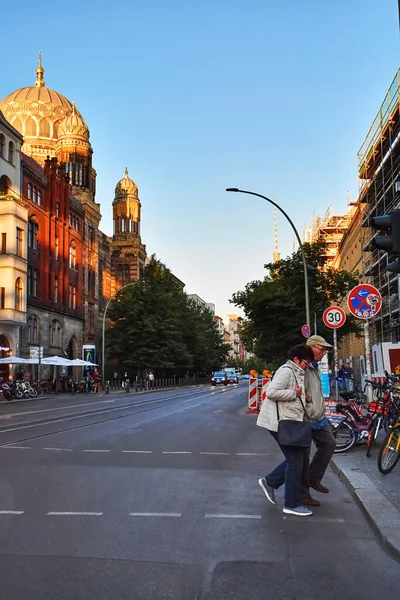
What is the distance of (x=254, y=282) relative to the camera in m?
35.9

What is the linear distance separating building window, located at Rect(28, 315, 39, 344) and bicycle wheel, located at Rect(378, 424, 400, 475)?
44066 millimetres

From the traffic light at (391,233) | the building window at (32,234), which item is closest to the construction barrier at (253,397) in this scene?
the traffic light at (391,233)

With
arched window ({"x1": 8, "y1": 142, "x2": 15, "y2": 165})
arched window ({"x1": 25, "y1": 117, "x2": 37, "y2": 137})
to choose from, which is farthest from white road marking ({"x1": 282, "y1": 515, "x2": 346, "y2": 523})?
arched window ({"x1": 25, "y1": 117, "x2": 37, "y2": 137})

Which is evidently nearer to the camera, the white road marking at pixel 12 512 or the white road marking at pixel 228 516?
the white road marking at pixel 228 516

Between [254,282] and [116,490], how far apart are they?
93.8 feet

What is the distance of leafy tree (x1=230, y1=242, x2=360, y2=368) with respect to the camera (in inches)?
1297

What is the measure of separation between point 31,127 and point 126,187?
2164 cm

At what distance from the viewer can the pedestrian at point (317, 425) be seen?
679 cm

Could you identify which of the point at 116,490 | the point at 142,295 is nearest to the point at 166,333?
the point at 142,295

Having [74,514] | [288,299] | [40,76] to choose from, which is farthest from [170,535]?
[40,76]

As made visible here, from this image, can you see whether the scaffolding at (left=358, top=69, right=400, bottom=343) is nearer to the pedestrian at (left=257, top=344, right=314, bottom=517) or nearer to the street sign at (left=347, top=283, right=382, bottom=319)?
the street sign at (left=347, top=283, right=382, bottom=319)

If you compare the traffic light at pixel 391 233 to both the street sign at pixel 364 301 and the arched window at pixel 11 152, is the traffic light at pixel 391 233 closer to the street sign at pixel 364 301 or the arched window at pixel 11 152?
the street sign at pixel 364 301

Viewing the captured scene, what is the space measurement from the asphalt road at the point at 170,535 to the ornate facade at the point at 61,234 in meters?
38.3

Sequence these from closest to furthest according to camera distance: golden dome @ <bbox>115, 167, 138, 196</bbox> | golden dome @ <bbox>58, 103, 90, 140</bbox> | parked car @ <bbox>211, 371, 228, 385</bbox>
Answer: golden dome @ <bbox>58, 103, 90, 140</bbox> < parked car @ <bbox>211, 371, 228, 385</bbox> < golden dome @ <bbox>115, 167, 138, 196</bbox>
